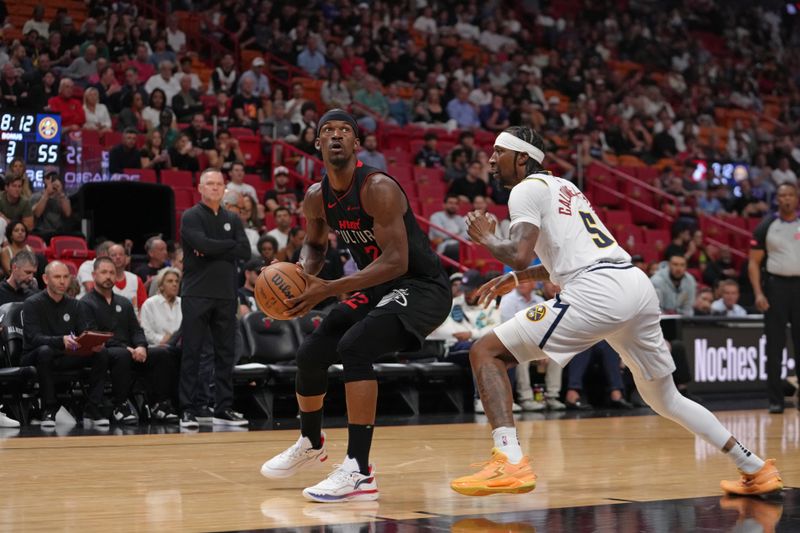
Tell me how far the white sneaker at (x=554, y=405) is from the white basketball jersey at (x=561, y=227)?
21.6 ft

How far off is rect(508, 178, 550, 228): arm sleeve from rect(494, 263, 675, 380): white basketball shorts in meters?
0.37

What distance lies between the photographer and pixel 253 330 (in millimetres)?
11266

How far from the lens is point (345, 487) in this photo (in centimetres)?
542

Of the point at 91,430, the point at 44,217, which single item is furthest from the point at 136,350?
the point at 44,217

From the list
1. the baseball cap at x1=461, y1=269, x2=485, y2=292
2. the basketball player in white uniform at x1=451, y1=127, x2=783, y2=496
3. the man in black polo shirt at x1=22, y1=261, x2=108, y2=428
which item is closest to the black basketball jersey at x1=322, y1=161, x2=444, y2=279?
the basketball player in white uniform at x1=451, y1=127, x2=783, y2=496

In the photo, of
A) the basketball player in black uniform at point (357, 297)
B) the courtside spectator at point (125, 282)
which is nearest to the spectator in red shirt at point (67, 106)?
the courtside spectator at point (125, 282)

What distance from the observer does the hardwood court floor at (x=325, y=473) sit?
16.3ft

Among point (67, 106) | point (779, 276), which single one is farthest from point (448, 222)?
point (779, 276)

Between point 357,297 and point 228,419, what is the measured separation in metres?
4.31

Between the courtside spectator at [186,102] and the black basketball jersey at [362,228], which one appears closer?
the black basketball jersey at [362,228]

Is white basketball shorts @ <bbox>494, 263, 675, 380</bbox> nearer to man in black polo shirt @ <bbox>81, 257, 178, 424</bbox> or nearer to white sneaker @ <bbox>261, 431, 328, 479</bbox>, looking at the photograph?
white sneaker @ <bbox>261, 431, 328, 479</bbox>

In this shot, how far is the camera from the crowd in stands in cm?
1430

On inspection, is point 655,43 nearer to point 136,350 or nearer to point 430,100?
point 430,100

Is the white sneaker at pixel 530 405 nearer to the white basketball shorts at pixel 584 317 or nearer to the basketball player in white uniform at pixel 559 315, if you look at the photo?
the basketball player in white uniform at pixel 559 315
